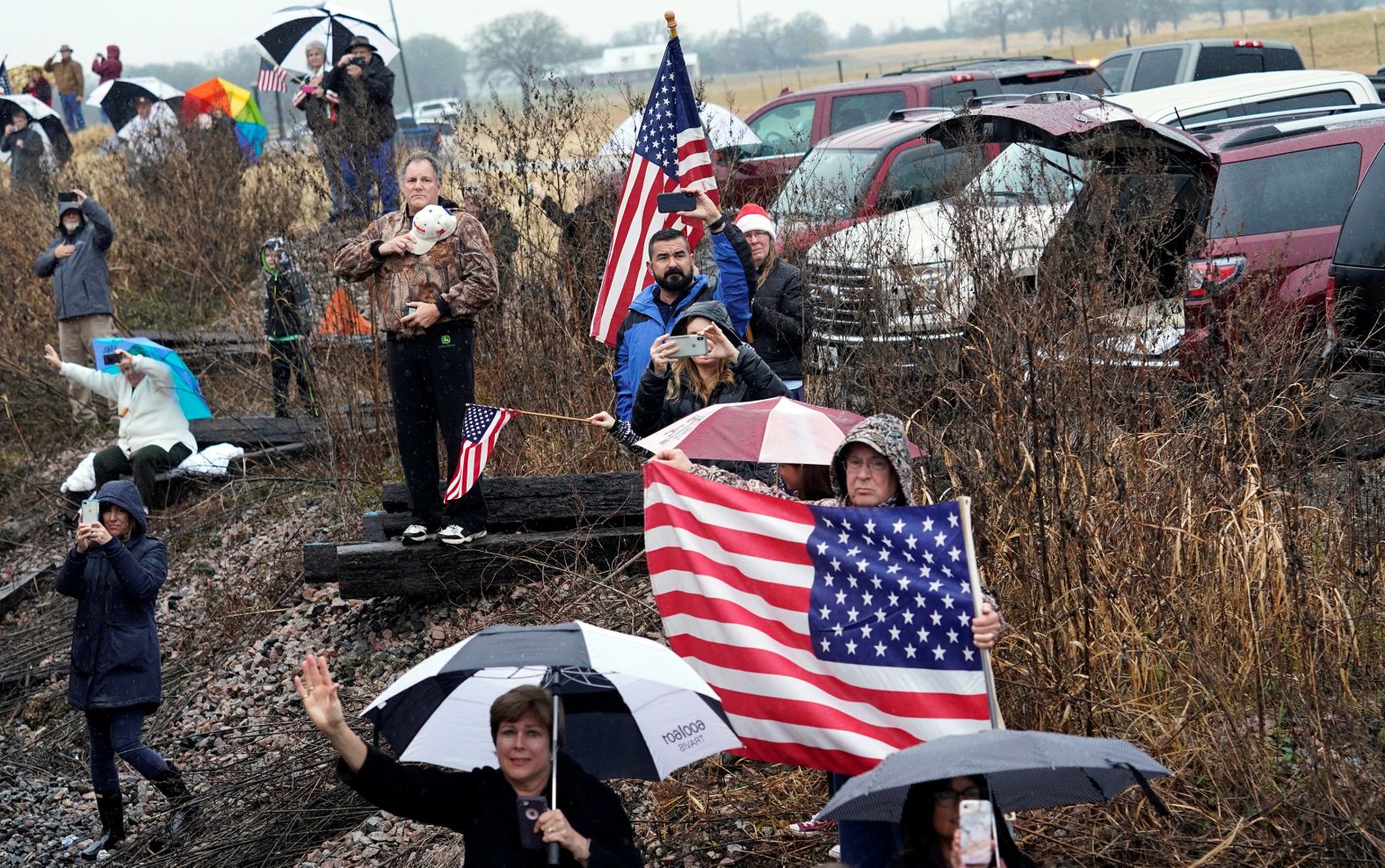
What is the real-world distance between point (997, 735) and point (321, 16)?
1615cm

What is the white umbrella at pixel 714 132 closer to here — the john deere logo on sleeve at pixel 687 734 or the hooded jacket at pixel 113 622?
the hooded jacket at pixel 113 622

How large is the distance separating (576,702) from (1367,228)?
6413 mm

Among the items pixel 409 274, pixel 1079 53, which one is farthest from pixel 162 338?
pixel 1079 53

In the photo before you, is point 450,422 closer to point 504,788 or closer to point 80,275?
point 504,788

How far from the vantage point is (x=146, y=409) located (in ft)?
39.0

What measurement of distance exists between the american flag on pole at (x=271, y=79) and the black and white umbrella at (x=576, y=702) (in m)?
18.1

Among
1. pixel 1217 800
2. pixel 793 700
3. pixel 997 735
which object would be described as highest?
pixel 997 735

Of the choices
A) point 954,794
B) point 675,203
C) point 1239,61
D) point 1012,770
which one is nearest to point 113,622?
point 675,203

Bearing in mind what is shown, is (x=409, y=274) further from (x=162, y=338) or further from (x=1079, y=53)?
(x=1079, y=53)

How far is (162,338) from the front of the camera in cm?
1599

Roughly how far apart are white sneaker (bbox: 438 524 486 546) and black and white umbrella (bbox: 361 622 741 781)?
3.94 m

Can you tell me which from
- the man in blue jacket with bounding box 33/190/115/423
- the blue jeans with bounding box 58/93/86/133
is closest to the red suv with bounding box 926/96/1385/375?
the man in blue jacket with bounding box 33/190/115/423

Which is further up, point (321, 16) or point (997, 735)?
point (321, 16)

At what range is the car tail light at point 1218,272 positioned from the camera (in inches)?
328
